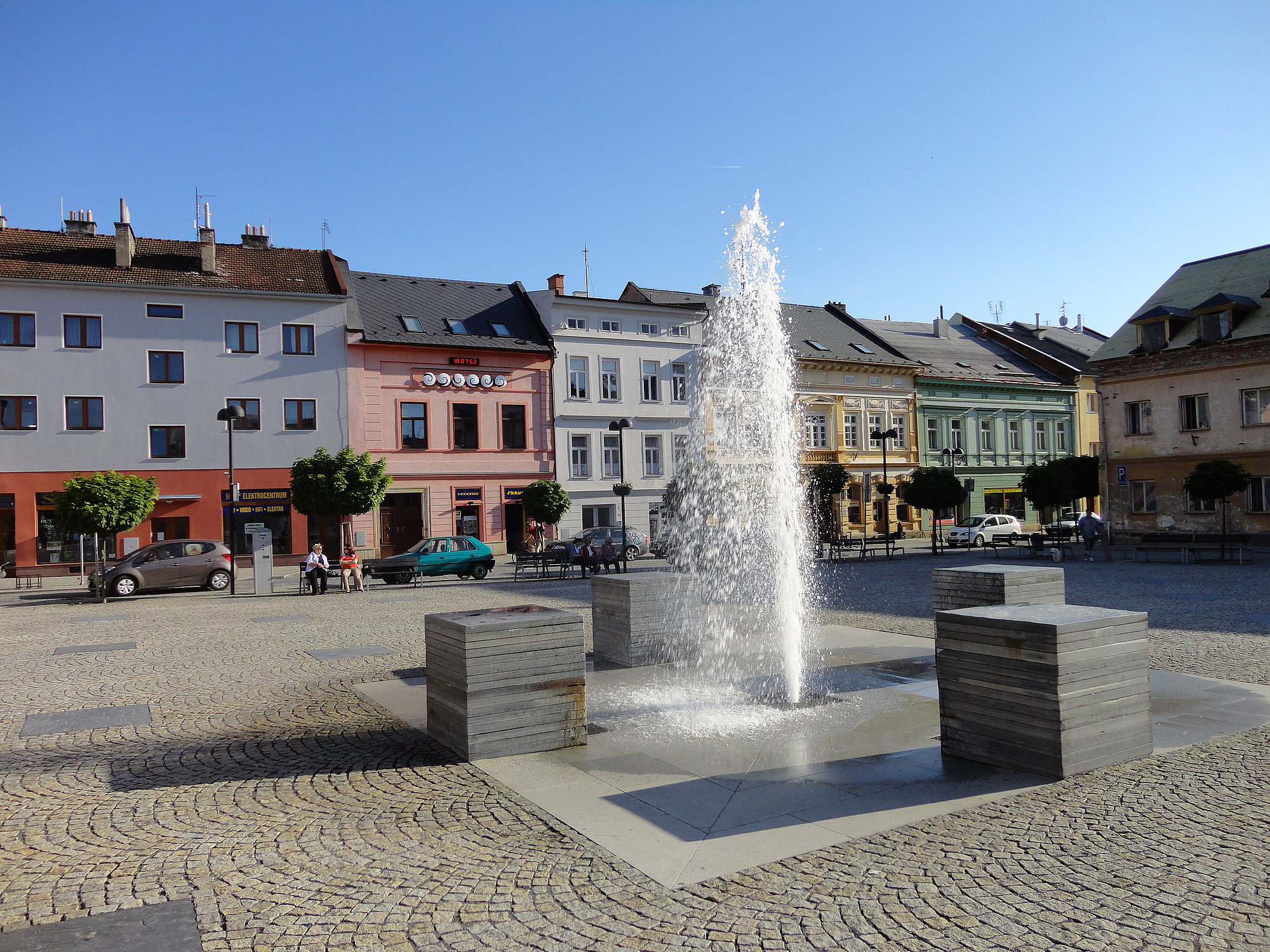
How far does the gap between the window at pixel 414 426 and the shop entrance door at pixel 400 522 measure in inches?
83.2

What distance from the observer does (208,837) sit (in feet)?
16.9

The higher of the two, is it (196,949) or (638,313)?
(638,313)

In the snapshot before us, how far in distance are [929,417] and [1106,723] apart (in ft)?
159

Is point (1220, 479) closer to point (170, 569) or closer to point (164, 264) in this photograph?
point (170, 569)

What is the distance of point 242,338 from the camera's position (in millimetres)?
35281

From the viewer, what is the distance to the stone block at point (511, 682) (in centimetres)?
652

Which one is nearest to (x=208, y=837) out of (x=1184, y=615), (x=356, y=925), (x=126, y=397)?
(x=356, y=925)

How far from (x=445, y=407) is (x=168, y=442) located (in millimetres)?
10813

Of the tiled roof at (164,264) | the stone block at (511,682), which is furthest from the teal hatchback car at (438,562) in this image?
the stone block at (511,682)

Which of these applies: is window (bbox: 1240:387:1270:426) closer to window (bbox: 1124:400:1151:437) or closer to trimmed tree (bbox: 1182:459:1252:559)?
window (bbox: 1124:400:1151:437)

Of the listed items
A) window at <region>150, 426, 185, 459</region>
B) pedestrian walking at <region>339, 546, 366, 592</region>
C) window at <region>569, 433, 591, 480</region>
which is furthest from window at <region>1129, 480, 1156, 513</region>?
window at <region>150, 426, 185, 459</region>

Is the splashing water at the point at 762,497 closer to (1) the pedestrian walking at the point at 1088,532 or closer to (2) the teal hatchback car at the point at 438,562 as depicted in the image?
(2) the teal hatchback car at the point at 438,562

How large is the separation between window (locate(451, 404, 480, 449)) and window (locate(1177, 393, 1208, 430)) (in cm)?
2860

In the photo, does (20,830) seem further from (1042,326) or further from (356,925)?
(1042,326)
